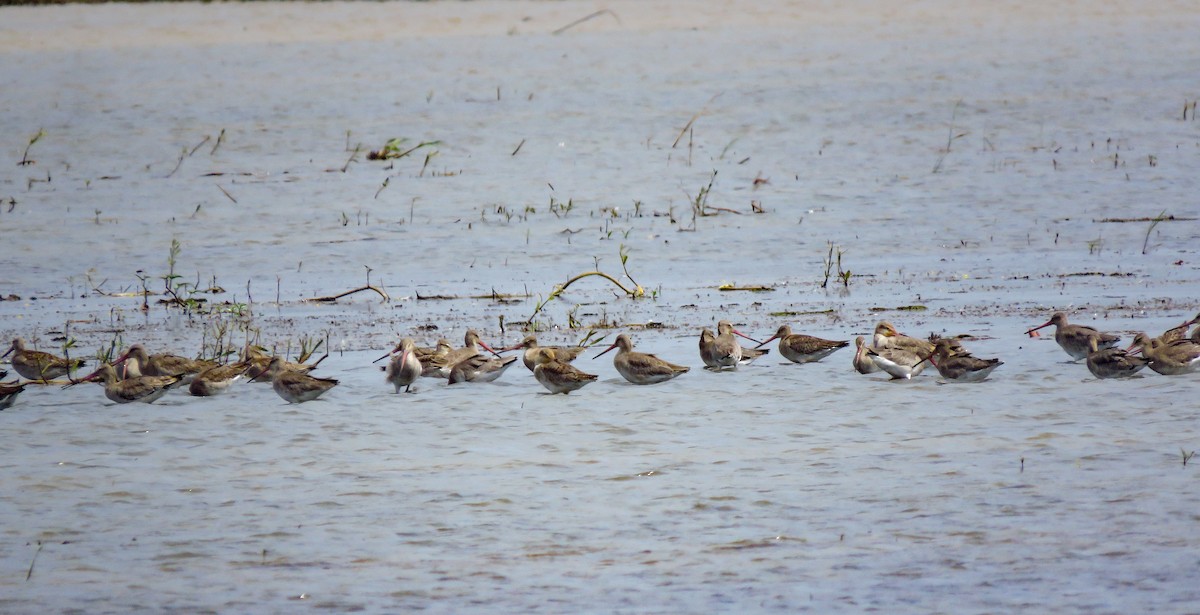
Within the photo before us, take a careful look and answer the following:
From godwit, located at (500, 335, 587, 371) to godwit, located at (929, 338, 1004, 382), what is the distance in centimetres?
247

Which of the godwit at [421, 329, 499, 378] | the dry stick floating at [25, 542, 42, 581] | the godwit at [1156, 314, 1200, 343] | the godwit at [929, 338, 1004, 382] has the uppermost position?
the godwit at [1156, 314, 1200, 343]

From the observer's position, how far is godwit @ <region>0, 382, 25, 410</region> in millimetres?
10070

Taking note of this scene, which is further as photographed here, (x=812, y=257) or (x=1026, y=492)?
(x=812, y=257)

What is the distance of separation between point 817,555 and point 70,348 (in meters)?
6.90

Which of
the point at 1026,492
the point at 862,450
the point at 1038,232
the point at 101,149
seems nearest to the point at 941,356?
the point at 862,450

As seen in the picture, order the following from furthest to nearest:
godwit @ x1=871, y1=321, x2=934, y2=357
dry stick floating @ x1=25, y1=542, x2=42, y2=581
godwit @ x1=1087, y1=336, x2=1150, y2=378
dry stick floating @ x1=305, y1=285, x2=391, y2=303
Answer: dry stick floating @ x1=305, y1=285, x2=391, y2=303, godwit @ x1=871, y1=321, x2=934, y2=357, godwit @ x1=1087, y1=336, x2=1150, y2=378, dry stick floating @ x1=25, y1=542, x2=42, y2=581

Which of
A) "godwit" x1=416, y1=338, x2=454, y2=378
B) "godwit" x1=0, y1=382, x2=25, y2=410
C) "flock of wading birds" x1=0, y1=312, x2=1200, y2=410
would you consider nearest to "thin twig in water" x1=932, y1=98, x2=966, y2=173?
"flock of wading birds" x1=0, y1=312, x2=1200, y2=410

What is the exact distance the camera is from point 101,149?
74.3ft

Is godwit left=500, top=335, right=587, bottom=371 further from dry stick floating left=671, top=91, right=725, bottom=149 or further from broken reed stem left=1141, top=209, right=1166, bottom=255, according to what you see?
dry stick floating left=671, top=91, right=725, bottom=149

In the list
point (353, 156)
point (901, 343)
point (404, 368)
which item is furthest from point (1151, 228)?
point (353, 156)

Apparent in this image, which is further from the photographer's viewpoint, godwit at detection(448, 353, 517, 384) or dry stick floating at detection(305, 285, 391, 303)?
dry stick floating at detection(305, 285, 391, 303)

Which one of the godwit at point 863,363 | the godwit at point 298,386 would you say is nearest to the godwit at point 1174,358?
the godwit at point 863,363

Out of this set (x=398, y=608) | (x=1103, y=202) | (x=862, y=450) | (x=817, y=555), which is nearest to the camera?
(x=398, y=608)

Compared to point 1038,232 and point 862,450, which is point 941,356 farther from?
point 1038,232
